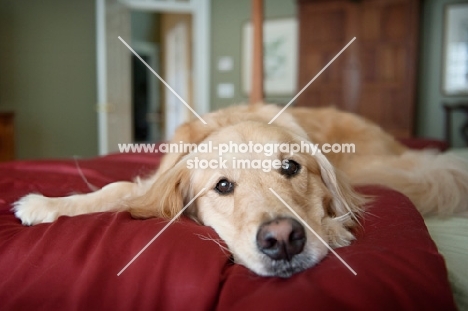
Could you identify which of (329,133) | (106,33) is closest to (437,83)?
(329,133)

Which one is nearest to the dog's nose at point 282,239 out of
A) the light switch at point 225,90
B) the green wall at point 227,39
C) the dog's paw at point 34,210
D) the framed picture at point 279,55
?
the dog's paw at point 34,210

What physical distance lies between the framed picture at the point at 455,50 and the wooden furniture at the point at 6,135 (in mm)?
5281

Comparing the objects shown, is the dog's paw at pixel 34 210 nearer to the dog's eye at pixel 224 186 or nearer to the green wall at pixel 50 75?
the dog's eye at pixel 224 186

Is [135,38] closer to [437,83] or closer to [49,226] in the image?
[437,83]

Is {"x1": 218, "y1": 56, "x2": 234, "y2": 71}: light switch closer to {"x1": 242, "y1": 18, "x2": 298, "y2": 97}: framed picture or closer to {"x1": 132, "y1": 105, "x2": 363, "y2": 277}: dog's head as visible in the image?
{"x1": 242, "y1": 18, "x2": 298, "y2": 97}: framed picture

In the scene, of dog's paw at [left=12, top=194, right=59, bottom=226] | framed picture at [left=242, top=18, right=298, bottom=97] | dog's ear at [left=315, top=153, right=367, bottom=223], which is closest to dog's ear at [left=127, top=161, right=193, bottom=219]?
dog's paw at [left=12, top=194, right=59, bottom=226]

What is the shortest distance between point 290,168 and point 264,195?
8.9 inches

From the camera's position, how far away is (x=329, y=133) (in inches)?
88.2

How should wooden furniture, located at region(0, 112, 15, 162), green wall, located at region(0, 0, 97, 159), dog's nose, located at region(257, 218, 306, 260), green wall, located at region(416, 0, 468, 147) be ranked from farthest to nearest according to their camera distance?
green wall, located at region(416, 0, 468, 147) → green wall, located at region(0, 0, 97, 159) → wooden furniture, located at region(0, 112, 15, 162) → dog's nose, located at region(257, 218, 306, 260)

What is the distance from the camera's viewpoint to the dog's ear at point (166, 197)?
49.1 inches

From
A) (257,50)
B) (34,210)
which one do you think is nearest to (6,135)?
(257,50)

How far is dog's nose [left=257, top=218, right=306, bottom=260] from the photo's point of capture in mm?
937

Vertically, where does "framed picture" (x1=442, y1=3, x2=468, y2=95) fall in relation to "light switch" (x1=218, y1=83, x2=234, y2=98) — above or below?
above

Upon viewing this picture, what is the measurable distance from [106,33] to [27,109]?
144 cm
